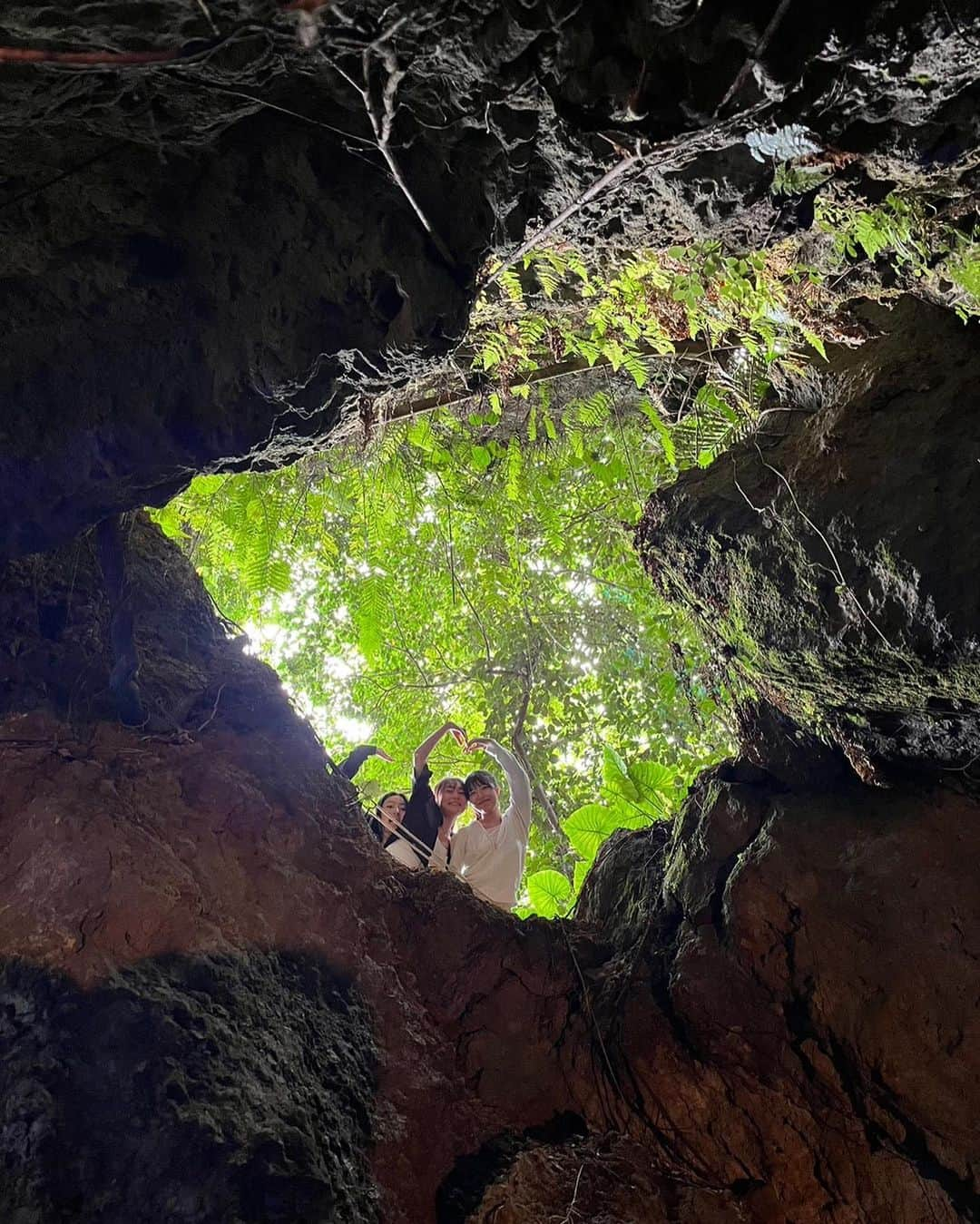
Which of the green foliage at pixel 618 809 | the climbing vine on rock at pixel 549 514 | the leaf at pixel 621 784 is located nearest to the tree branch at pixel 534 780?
the climbing vine on rock at pixel 549 514

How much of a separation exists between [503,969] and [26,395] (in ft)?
9.51

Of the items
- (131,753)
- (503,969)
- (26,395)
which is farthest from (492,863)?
(26,395)

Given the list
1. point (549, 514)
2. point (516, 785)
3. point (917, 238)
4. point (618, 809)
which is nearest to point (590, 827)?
point (618, 809)

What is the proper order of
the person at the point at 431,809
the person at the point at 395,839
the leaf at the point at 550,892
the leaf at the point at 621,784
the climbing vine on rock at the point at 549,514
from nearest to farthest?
the climbing vine on rock at the point at 549,514 → the person at the point at 395,839 → the person at the point at 431,809 → the leaf at the point at 621,784 → the leaf at the point at 550,892

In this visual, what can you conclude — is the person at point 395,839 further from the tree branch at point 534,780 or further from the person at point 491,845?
the tree branch at point 534,780

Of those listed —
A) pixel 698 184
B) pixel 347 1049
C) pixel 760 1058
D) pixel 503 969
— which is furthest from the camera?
pixel 503 969

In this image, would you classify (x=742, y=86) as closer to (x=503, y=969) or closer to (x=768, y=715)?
(x=768, y=715)

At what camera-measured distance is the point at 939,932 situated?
2.95 metres

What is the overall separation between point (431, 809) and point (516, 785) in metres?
0.96

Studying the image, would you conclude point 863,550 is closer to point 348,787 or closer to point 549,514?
point 348,787

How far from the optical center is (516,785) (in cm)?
564

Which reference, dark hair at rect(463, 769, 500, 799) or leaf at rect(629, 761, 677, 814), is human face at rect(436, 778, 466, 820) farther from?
leaf at rect(629, 761, 677, 814)

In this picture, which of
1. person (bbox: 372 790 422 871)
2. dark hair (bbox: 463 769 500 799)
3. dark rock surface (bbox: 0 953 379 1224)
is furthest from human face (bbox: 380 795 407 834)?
dark rock surface (bbox: 0 953 379 1224)

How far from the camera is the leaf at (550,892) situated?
6.26 metres
